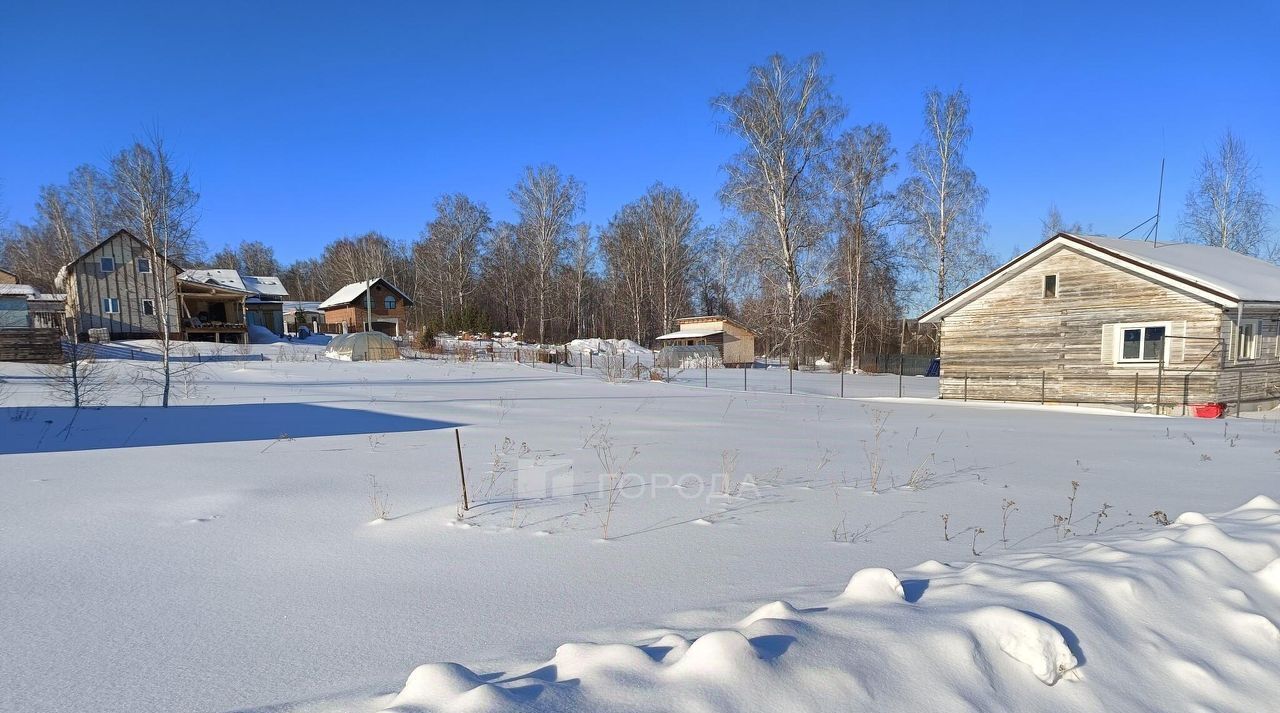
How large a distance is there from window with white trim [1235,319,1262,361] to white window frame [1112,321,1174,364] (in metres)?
1.46

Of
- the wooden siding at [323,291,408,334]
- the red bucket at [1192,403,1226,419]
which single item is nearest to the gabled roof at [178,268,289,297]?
the wooden siding at [323,291,408,334]

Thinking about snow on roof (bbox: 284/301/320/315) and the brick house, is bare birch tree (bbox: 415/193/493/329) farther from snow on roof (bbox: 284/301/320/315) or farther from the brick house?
snow on roof (bbox: 284/301/320/315)

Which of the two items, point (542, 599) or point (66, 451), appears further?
point (66, 451)

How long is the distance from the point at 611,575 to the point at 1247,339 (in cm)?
1915

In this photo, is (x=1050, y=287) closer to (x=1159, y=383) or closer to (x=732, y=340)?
(x=1159, y=383)

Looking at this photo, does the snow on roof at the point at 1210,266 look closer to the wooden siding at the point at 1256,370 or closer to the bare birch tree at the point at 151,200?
the wooden siding at the point at 1256,370

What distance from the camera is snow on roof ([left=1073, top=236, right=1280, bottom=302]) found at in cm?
1374

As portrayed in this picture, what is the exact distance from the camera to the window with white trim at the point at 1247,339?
14.4 meters

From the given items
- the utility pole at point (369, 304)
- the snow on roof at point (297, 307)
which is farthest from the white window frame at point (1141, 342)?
the snow on roof at point (297, 307)

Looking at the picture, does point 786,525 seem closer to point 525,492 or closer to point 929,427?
point 525,492

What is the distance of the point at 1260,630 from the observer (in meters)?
2.50

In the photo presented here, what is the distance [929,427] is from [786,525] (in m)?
7.58

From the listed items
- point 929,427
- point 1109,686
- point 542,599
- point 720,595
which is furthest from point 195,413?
point 929,427

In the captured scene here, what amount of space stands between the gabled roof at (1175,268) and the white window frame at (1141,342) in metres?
0.98
